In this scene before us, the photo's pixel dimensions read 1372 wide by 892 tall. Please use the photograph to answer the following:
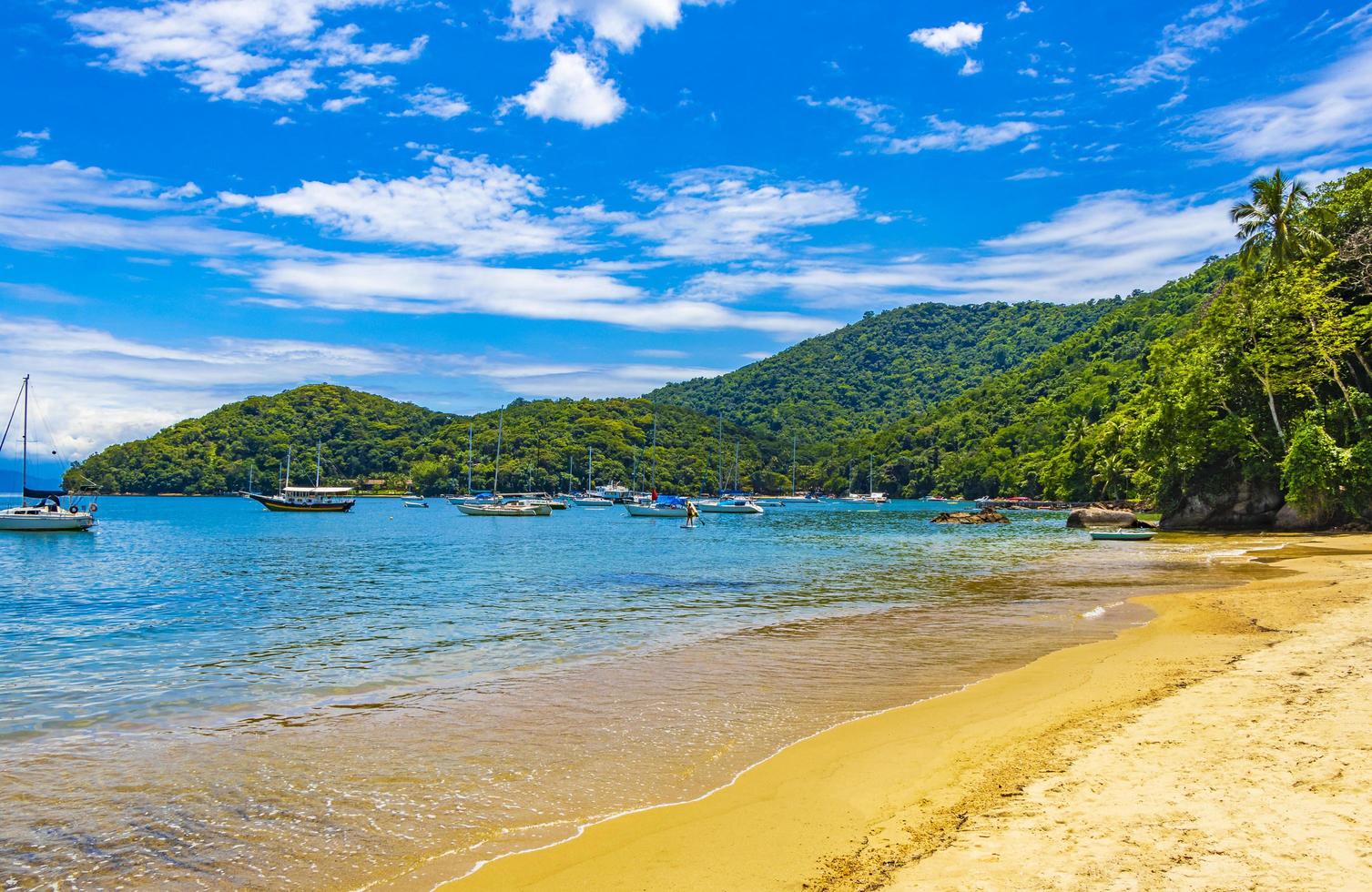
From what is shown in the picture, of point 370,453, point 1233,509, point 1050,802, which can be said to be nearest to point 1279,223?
point 1233,509

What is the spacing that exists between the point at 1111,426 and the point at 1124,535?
4209 cm

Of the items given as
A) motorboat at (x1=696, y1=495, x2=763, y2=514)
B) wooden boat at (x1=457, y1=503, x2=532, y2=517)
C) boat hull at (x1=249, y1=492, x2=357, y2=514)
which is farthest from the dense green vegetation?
motorboat at (x1=696, y1=495, x2=763, y2=514)

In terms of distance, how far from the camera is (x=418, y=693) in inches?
460

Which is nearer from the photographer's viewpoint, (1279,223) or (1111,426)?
(1279,223)

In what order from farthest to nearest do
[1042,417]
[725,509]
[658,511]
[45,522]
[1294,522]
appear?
[1042,417], [725,509], [658,511], [45,522], [1294,522]

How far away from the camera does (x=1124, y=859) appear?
4910mm

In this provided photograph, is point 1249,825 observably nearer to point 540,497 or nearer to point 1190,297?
point 540,497

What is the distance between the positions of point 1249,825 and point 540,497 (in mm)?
127255

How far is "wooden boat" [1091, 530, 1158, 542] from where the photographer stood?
46.7 metres

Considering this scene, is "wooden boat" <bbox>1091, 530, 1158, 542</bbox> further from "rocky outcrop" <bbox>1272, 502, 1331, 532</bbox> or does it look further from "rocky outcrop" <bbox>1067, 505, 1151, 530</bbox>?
"rocky outcrop" <bbox>1067, 505, 1151, 530</bbox>

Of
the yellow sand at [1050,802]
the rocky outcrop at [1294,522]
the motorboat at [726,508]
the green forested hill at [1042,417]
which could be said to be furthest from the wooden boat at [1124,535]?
the green forested hill at [1042,417]

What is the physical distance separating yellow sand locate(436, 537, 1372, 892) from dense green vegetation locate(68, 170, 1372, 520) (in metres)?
38.7

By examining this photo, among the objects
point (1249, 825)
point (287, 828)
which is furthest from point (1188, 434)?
point (287, 828)

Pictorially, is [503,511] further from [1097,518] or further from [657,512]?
[1097,518]
